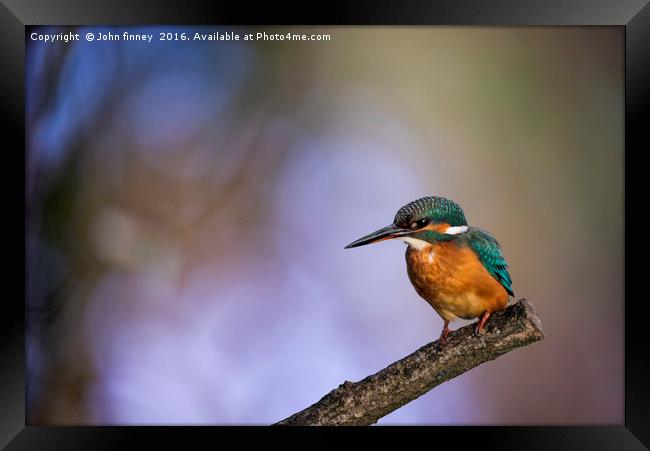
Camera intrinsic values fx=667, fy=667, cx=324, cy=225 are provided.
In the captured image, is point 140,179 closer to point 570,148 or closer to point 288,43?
point 288,43

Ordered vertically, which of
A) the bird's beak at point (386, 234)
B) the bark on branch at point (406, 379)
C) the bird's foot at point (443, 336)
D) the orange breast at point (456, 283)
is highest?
the bird's beak at point (386, 234)

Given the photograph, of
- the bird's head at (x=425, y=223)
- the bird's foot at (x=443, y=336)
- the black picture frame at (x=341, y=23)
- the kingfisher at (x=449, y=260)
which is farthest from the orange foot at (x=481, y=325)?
the black picture frame at (x=341, y=23)

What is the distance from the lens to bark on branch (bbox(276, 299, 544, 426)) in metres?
2.38

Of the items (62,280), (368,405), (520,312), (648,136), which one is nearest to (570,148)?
(648,136)

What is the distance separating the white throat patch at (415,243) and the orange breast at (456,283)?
0.05 ft

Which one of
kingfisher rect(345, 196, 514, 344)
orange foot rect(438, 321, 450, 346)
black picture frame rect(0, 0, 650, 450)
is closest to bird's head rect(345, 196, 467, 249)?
kingfisher rect(345, 196, 514, 344)

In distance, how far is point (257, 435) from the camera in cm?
270

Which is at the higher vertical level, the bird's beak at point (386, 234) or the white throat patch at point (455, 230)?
the bird's beak at point (386, 234)

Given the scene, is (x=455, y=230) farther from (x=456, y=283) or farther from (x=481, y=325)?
(x=481, y=325)

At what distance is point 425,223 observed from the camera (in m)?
2.58

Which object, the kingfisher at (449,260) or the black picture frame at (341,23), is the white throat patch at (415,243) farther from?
the black picture frame at (341,23)

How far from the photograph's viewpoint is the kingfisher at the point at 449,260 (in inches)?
98.9

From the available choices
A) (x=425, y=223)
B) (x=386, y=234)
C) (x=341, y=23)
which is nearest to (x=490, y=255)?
(x=425, y=223)

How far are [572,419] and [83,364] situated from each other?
2.07m
